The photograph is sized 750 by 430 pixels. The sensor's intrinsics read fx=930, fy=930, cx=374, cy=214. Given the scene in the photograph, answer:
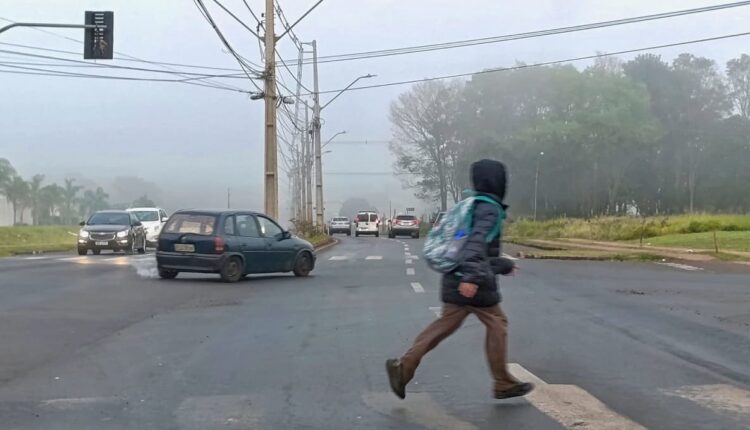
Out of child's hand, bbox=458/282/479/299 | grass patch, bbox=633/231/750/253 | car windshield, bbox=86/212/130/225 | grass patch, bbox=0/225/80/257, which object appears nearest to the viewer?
child's hand, bbox=458/282/479/299

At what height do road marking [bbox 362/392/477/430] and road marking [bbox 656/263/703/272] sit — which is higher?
road marking [bbox 656/263/703/272]

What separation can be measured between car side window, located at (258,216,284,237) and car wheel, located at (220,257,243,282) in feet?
3.84

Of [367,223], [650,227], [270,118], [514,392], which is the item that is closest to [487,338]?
[514,392]

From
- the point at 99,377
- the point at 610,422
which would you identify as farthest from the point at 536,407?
the point at 99,377

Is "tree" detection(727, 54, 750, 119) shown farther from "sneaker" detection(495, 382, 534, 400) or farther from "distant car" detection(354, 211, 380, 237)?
"sneaker" detection(495, 382, 534, 400)

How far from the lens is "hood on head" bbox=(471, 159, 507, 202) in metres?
6.76

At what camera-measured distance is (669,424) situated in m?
6.34

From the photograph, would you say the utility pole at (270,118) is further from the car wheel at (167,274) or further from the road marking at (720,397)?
the road marking at (720,397)

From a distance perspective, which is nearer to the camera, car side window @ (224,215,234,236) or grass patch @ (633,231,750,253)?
car side window @ (224,215,234,236)

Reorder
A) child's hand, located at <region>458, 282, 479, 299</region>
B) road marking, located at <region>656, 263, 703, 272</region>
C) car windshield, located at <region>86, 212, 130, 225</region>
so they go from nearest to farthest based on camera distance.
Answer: child's hand, located at <region>458, 282, 479, 299</region> < road marking, located at <region>656, 263, 703, 272</region> < car windshield, located at <region>86, 212, 130, 225</region>

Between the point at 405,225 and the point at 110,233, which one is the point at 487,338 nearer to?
the point at 110,233

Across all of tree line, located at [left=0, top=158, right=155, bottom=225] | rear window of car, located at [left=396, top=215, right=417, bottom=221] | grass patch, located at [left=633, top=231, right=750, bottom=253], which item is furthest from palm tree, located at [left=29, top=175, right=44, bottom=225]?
grass patch, located at [left=633, top=231, right=750, bottom=253]

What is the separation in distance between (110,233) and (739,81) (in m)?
66.5

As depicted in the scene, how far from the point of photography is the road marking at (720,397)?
22.3 feet
